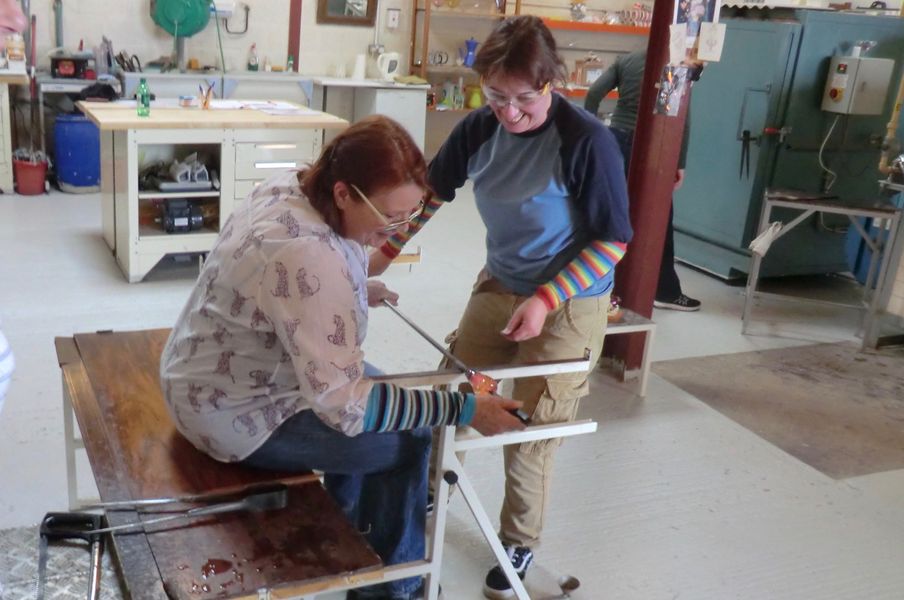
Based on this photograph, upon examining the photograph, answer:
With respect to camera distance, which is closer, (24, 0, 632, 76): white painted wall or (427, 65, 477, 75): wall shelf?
(24, 0, 632, 76): white painted wall

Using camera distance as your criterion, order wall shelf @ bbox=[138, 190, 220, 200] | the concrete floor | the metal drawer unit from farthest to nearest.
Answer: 1. the metal drawer unit
2. wall shelf @ bbox=[138, 190, 220, 200]
3. the concrete floor

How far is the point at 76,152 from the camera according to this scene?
6.05 m

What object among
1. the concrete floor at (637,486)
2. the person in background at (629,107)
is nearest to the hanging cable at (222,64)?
the concrete floor at (637,486)

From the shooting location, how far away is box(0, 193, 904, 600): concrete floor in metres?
2.36

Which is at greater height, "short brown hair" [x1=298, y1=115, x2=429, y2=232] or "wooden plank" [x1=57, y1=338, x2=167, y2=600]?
"short brown hair" [x1=298, y1=115, x2=429, y2=232]

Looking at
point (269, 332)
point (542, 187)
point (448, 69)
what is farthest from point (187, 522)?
→ point (448, 69)

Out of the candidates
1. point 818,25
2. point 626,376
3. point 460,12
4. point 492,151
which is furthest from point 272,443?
point 460,12

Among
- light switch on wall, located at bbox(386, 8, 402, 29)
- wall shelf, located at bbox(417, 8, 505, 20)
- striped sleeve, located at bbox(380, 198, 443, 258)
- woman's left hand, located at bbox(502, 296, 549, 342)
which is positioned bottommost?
woman's left hand, located at bbox(502, 296, 549, 342)

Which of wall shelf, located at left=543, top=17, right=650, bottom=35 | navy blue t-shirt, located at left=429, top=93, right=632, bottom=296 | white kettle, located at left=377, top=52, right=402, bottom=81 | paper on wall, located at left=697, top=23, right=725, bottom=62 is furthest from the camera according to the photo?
wall shelf, located at left=543, top=17, right=650, bottom=35

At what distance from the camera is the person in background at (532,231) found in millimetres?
1871

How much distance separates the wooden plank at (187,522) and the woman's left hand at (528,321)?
1.78 ft

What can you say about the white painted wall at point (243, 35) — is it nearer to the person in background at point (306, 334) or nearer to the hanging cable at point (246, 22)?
the hanging cable at point (246, 22)

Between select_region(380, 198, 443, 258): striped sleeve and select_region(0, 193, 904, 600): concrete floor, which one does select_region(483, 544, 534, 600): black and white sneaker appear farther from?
select_region(380, 198, 443, 258): striped sleeve

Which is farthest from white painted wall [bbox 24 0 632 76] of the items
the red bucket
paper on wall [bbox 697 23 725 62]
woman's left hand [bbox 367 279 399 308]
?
woman's left hand [bbox 367 279 399 308]
